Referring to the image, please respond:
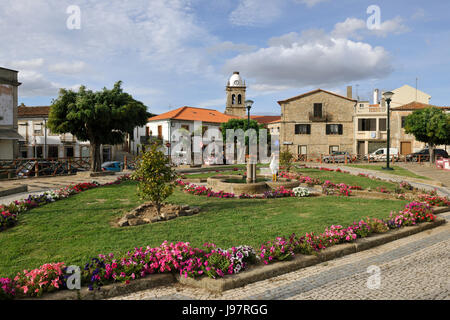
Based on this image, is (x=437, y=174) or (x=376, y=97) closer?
(x=437, y=174)

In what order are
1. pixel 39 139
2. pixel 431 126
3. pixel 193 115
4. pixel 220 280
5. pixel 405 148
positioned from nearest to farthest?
pixel 220 280 → pixel 431 126 → pixel 405 148 → pixel 39 139 → pixel 193 115

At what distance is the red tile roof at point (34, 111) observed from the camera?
44.5m

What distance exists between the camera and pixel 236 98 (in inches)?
2702

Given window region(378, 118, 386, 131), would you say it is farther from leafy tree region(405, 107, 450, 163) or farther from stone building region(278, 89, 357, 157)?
leafy tree region(405, 107, 450, 163)

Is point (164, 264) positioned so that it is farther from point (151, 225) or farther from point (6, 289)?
point (151, 225)

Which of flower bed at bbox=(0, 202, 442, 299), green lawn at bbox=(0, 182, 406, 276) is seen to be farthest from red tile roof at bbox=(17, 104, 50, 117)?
flower bed at bbox=(0, 202, 442, 299)

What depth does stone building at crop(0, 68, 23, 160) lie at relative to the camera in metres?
28.9

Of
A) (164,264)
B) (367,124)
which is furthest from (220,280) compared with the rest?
(367,124)

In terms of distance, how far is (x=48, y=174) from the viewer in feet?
72.5

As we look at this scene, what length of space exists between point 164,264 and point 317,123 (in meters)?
44.2

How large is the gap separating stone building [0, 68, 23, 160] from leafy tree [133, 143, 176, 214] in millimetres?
25453
